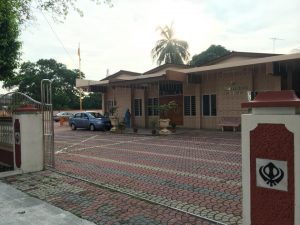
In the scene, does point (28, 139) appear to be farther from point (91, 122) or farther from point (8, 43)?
point (91, 122)

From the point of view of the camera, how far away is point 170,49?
4206 cm

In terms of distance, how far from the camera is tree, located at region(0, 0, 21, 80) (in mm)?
11461

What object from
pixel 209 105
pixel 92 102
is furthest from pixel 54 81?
pixel 209 105

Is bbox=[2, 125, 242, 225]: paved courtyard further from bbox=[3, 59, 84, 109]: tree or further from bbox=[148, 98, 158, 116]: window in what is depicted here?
bbox=[3, 59, 84, 109]: tree

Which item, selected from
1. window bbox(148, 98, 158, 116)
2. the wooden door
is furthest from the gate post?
window bbox(148, 98, 158, 116)

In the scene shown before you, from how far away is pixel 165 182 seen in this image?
782 centimetres

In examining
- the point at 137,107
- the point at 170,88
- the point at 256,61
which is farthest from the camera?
the point at 137,107

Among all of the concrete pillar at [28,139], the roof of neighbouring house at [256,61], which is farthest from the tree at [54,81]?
the concrete pillar at [28,139]

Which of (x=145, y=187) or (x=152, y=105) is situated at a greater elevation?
(x=152, y=105)

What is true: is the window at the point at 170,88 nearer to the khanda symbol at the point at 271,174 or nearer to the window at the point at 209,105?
the window at the point at 209,105

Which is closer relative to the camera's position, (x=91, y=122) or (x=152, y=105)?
(x=91, y=122)

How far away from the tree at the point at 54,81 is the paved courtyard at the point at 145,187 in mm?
45285

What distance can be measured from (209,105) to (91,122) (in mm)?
9167

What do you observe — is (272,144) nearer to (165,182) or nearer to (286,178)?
(286,178)
